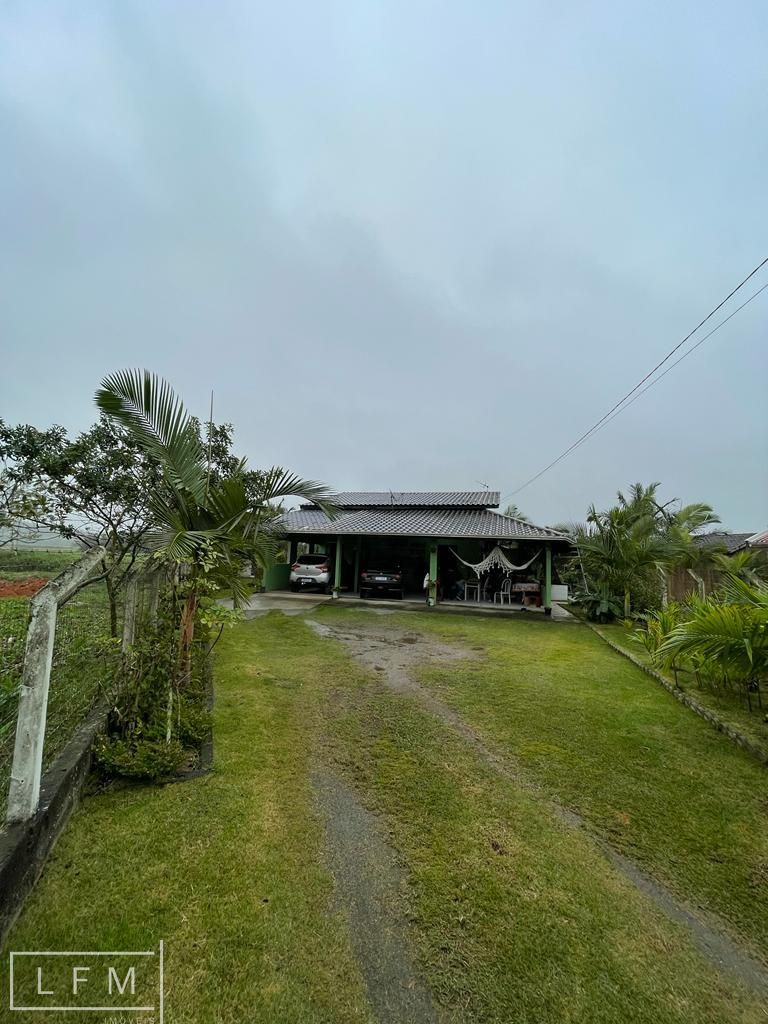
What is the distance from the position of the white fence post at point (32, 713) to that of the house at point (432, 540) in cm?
941

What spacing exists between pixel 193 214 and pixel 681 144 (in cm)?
1200

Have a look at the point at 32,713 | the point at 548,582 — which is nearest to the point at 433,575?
the point at 548,582

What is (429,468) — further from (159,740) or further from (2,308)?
(159,740)

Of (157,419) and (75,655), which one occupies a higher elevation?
(157,419)

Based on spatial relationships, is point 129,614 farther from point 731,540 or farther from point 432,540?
point 731,540

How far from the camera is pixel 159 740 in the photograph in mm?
3123

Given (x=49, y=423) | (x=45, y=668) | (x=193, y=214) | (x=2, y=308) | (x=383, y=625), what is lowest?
(x=383, y=625)

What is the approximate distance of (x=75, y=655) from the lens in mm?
3232

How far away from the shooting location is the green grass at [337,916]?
1.58m

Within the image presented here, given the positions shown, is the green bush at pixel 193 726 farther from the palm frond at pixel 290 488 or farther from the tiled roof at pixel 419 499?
the tiled roof at pixel 419 499

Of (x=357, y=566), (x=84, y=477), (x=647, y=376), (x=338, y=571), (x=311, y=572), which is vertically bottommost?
(x=311, y=572)

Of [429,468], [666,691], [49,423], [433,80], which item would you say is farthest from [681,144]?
[429,468]

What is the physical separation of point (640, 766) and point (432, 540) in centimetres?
966

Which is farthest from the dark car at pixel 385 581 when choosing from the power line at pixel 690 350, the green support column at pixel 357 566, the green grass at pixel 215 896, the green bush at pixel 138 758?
the green bush at pixel 138 758
